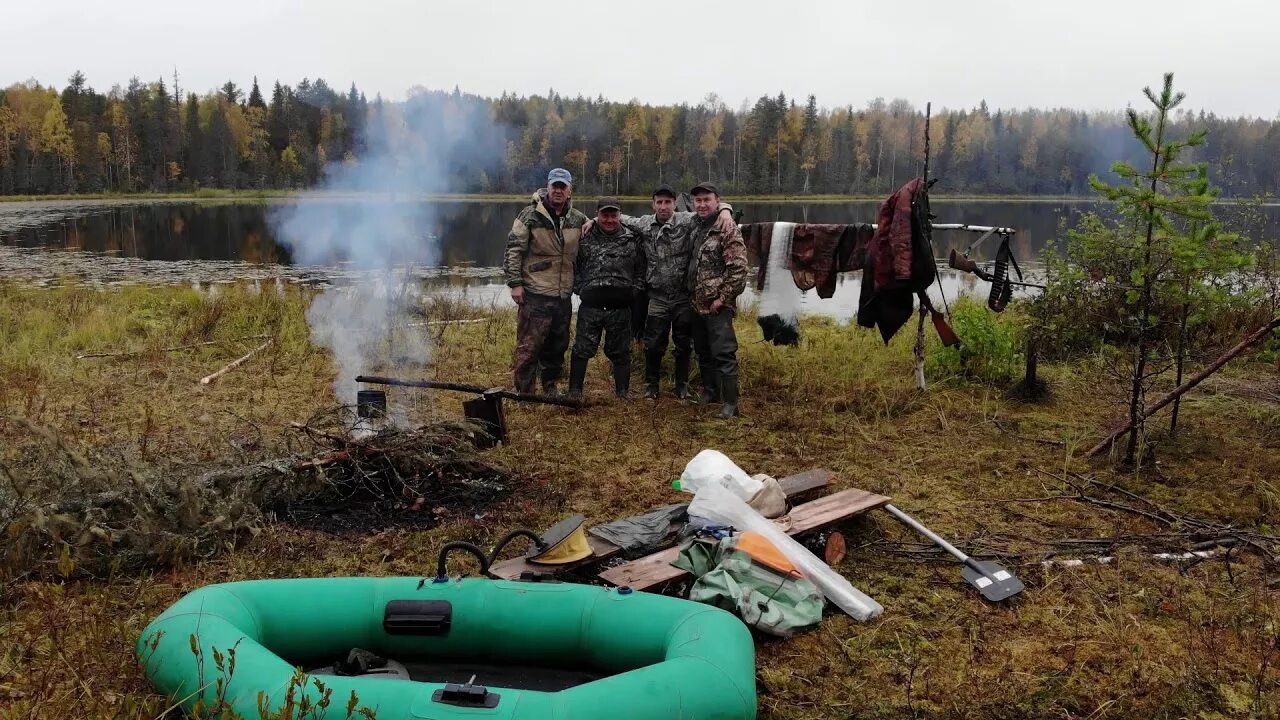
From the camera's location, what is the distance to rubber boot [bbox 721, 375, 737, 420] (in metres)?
6.80

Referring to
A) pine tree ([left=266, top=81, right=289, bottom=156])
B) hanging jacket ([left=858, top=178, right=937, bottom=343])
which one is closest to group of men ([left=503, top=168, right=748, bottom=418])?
hanging jacket ([left=858, top=178, right=937, bottom=343])

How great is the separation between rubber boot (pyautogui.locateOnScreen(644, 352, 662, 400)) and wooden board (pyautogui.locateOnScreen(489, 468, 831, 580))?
2348 millimetres

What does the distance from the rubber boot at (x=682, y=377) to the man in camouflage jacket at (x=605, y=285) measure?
18.6 inches

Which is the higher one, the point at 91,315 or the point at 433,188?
the point at 433,188

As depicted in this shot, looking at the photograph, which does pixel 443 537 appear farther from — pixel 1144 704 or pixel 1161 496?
pixel 1161 496

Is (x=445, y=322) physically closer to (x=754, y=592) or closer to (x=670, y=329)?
(x=670, y=329)

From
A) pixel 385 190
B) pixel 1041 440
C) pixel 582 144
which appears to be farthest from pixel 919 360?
pixel 582 144

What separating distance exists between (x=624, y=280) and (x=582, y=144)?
27636 mm

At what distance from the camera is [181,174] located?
140 ft

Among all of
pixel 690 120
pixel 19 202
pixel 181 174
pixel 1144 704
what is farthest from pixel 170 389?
pixel 690 120

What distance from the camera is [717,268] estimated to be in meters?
6.74

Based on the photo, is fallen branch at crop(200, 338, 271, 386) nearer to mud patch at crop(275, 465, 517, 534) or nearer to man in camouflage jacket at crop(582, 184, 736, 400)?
mud patch at crop(275, 465, 517, 534)

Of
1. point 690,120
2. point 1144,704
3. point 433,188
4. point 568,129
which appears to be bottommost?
point 1144,704

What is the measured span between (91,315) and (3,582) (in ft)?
26.0
